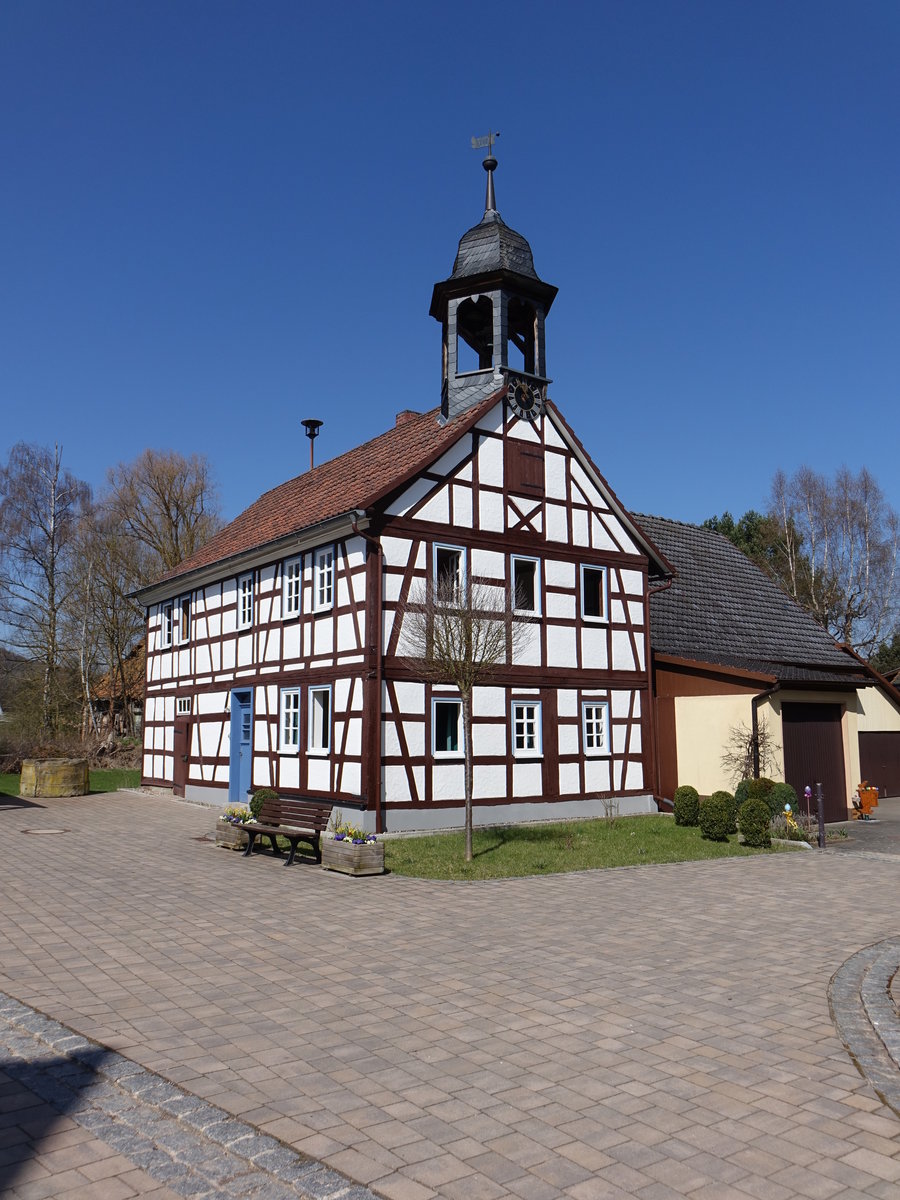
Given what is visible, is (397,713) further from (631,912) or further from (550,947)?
(550,947)

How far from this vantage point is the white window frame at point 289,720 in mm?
18766

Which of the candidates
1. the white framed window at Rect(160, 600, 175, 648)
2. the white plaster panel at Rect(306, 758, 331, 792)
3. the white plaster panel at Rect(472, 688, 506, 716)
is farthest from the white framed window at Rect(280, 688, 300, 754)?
the white framed window at Rect(160, 600, 175, 648)

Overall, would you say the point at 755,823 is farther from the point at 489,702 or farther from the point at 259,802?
the point at 259,802

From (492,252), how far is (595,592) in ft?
24.5

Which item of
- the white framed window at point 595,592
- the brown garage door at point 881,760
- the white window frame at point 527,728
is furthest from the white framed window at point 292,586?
the brown garage door at point 881,760

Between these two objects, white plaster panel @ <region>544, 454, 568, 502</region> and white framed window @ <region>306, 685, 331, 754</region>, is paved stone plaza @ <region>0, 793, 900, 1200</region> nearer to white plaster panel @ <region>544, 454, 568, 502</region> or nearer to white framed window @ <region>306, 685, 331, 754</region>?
white framed window @ <region>306, 685, 331, 754</region>

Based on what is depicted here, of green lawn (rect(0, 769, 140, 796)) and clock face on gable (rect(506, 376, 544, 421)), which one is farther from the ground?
clock face on gable (rect(506, 376, 544, 421))

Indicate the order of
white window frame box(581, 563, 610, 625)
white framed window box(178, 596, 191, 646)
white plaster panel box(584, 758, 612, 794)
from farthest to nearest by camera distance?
white framed window box(178, 596, 191, 646) < white window frame box(581, 563, 610, 625) < white plaster panel box(584, 758, 612, 794)

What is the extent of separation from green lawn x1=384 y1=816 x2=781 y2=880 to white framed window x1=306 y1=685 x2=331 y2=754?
3005mm

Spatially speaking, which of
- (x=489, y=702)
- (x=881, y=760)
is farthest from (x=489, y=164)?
(x=881, y=760)

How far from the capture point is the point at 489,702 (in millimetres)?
17891

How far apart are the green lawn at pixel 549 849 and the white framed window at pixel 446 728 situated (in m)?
1.50

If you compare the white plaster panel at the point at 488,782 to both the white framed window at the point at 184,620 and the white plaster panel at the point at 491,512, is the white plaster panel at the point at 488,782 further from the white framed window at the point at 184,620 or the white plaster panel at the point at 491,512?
the white framed window at the point at 184,620

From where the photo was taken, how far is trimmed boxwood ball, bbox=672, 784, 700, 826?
17.6 m
